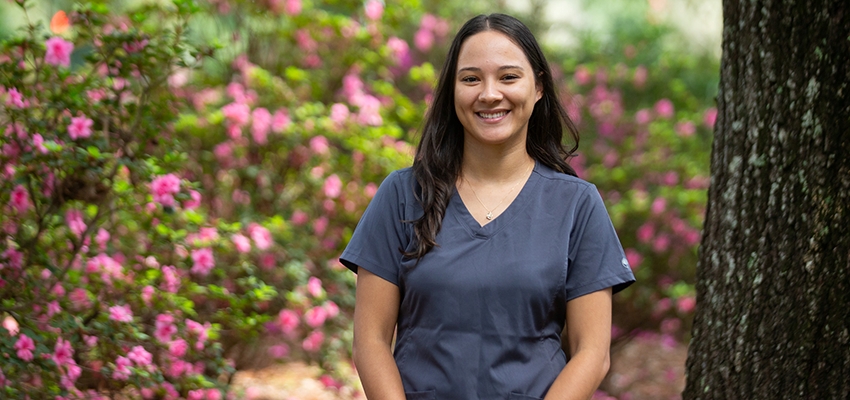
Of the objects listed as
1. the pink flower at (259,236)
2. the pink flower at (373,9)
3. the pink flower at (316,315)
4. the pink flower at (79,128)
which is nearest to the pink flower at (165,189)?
the pink flower at (79,128)

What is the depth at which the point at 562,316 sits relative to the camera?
1998 mm

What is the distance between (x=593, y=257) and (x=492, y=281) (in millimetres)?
254

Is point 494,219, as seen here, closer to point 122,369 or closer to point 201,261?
point 122,369

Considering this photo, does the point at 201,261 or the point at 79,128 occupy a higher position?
the point at 79,128

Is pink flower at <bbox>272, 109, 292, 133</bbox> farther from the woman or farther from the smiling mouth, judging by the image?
the smiling mouth

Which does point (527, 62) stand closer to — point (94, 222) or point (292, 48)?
point (94, 222)

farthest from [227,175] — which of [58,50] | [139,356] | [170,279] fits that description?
[139,356]

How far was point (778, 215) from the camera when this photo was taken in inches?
86.0

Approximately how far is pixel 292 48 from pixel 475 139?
354 centimetres

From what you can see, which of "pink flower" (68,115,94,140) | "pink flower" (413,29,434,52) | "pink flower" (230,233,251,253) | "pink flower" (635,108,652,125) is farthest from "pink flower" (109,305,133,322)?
"pink flower" (635,108,652,125)

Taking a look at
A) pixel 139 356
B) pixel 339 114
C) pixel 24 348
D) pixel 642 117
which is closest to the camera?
pixel 24 348

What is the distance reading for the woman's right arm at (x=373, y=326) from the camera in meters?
1.97

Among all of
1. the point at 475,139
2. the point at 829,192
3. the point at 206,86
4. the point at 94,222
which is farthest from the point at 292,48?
the point at 829,192

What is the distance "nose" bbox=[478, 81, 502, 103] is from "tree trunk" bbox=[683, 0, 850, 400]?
763 millimetres
